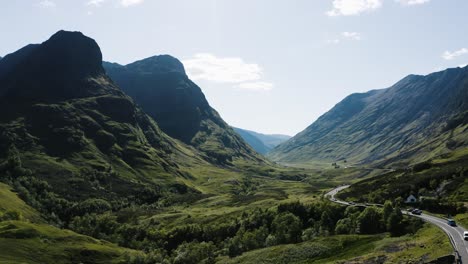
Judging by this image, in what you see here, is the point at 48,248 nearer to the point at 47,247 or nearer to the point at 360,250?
the point at 47,247

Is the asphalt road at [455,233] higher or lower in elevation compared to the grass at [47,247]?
higher

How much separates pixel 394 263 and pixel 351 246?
3015 centimetres

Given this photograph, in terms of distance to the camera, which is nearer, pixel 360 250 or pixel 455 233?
pixel 455 233

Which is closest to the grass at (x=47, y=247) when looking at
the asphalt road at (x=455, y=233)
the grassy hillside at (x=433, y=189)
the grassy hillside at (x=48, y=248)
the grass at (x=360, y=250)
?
the grassy hillside at (x=48, y=248)

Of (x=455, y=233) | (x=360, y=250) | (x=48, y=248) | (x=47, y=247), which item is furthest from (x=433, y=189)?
(x=47, y=247)

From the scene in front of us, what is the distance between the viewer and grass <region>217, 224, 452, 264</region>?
88.4m

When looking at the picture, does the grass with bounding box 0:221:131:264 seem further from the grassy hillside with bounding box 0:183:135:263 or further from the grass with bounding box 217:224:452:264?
the grass with bounding box 217:224:452:264

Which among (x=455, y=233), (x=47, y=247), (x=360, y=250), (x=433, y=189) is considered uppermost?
(x=433, y=189)

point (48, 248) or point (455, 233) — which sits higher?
point (455, 233)

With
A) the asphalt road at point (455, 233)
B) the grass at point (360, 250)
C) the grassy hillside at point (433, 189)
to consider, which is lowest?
the grass at point (360, 250)

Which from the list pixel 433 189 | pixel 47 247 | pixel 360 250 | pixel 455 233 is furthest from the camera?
pixel 47 247

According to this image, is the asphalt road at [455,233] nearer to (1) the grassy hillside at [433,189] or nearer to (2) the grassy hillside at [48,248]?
(1) the grassy hillside at [433,189]

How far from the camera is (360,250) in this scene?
110250 mm

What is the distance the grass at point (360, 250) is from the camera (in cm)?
8838
